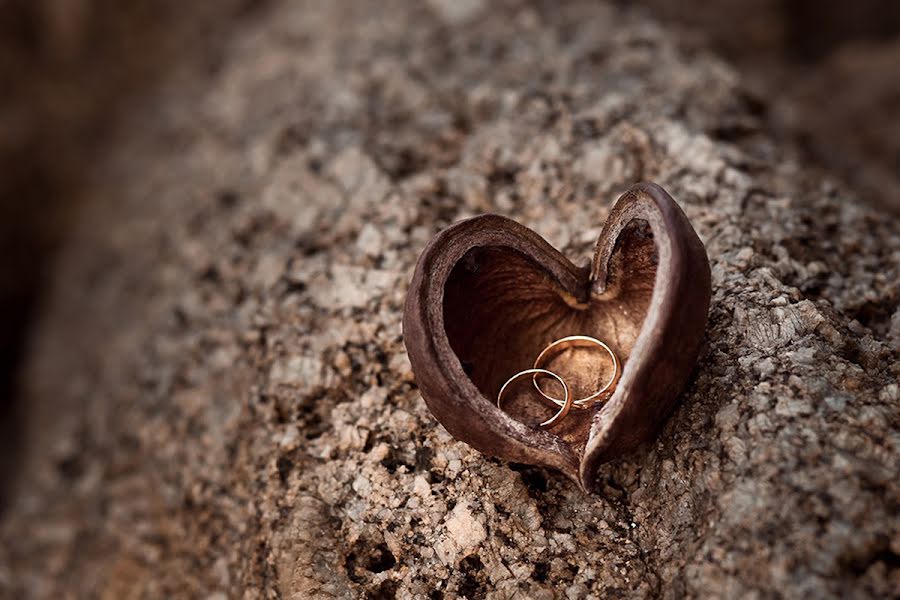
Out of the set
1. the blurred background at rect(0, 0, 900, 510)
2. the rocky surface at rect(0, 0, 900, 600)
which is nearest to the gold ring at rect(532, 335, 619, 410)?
the rocky surface at rect(0, 0, 900, 600)

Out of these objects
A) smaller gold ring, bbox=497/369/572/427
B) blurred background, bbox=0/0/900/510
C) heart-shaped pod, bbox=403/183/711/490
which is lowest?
blurred background, bbox=0/0/900/510

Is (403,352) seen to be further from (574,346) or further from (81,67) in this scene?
(81,67)

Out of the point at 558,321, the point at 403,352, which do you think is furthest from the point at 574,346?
the point at 403,352

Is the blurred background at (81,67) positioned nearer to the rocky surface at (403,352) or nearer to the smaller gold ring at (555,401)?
the rocky surface at (403,352)

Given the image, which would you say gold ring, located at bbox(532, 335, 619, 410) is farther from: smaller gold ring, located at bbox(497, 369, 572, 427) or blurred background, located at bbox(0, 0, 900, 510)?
blurred background, located at bbox(0, 0, 900, 510)

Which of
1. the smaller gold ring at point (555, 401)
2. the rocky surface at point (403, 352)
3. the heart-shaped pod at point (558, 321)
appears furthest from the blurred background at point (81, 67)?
the smaller gold ring at point (555, 401)

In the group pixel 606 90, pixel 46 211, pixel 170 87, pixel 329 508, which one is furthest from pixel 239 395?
pixel 46 211

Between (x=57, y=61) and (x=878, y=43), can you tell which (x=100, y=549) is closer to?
(x=57, y=61)
